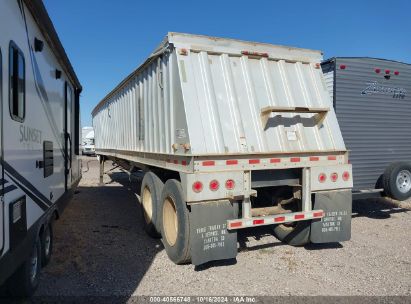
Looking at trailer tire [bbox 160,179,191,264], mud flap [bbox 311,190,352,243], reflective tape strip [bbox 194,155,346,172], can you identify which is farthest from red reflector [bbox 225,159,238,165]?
mud flap [bbox 311,190,352,243]

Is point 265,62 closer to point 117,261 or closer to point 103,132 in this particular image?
point 117,261

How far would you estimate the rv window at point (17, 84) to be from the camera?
10.1 feet

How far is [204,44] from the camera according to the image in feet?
16.6

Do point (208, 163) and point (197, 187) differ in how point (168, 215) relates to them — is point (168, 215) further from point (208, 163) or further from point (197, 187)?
point (208, 163)

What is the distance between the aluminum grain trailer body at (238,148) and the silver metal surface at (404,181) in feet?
6.60

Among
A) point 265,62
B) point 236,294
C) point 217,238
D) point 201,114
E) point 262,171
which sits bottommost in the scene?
point 236,294

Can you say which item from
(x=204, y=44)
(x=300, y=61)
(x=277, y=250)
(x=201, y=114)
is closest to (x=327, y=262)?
(x=277, y=250)

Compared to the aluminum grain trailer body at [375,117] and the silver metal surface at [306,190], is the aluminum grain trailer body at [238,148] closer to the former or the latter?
the silver metal surface at [306,190]

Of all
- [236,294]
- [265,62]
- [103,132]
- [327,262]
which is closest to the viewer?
[236,294]

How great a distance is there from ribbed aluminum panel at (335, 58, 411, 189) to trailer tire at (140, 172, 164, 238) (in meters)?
3.42

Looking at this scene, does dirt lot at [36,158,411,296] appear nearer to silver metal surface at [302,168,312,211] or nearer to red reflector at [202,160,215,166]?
silver metal surface at [302,168,312,211]

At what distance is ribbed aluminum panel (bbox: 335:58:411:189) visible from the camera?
269 inches

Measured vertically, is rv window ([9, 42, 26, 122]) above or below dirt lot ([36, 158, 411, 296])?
above

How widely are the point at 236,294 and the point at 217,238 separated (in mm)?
739
